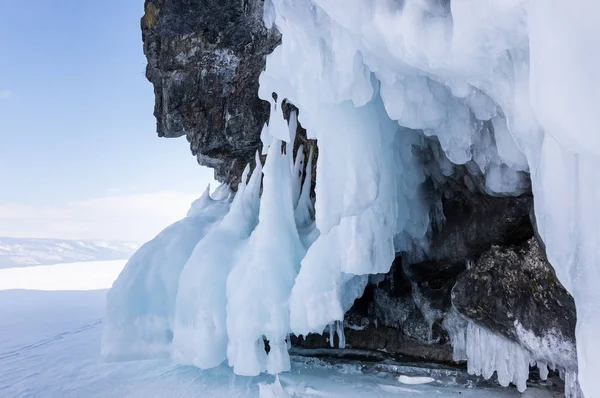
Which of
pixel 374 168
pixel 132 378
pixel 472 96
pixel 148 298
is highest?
pixel 472 96

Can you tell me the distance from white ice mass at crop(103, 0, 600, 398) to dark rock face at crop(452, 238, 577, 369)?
1.64 ft

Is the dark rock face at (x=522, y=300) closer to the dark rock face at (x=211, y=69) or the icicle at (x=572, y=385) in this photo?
the icicle at (x=572, y=385)

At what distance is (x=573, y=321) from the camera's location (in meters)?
4.43

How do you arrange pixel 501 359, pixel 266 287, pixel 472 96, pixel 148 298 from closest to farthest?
1. pixel 472 96
2. pixel 501 359
3. pixel 266 287
4. pixel 148 298

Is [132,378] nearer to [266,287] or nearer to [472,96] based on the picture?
[266,287]

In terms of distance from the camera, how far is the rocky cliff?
499 cm

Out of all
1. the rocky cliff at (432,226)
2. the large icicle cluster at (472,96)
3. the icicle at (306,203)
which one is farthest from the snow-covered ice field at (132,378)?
the icicle at (306,203)

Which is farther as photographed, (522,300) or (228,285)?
(228,285)

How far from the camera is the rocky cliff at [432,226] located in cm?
499

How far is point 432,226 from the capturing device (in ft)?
21.6

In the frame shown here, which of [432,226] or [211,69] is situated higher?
[211,69]

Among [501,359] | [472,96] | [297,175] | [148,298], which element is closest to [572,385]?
[501,359]

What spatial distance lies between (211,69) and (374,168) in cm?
507

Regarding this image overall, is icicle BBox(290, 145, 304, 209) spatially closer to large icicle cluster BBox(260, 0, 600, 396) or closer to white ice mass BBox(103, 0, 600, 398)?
white ice mass BBox(103, 0, 600, 398)
